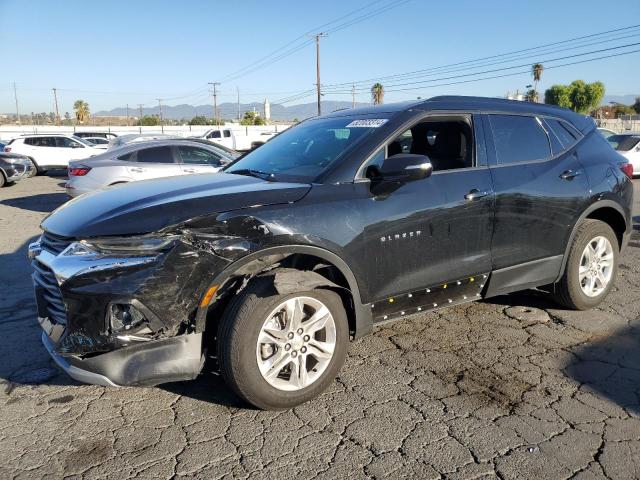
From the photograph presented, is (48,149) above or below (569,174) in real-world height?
below

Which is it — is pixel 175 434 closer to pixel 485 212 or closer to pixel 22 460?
pixel 22 460

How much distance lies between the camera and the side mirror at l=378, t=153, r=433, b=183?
131 inches

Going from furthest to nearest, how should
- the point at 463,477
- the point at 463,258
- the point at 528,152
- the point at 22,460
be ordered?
Result: the point at 528,152 → the point at 463,258 → the point at 22,460 → the point at 463,477

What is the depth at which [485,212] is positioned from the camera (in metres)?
3.84

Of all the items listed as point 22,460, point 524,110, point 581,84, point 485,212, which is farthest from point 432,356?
point 581,84

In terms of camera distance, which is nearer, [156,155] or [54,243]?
[54,243]

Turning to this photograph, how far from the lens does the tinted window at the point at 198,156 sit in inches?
428

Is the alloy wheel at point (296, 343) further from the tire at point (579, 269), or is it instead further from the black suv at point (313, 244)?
the tire at point (579, 269)

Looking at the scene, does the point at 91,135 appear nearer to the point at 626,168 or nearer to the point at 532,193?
the point at 626,168

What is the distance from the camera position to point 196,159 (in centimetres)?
1098

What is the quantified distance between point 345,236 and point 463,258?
1.04 meters

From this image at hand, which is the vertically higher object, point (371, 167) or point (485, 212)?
point (371, 167)

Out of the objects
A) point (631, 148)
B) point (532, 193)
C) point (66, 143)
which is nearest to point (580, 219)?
point (532, 193)

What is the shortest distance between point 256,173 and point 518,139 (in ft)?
7.01
